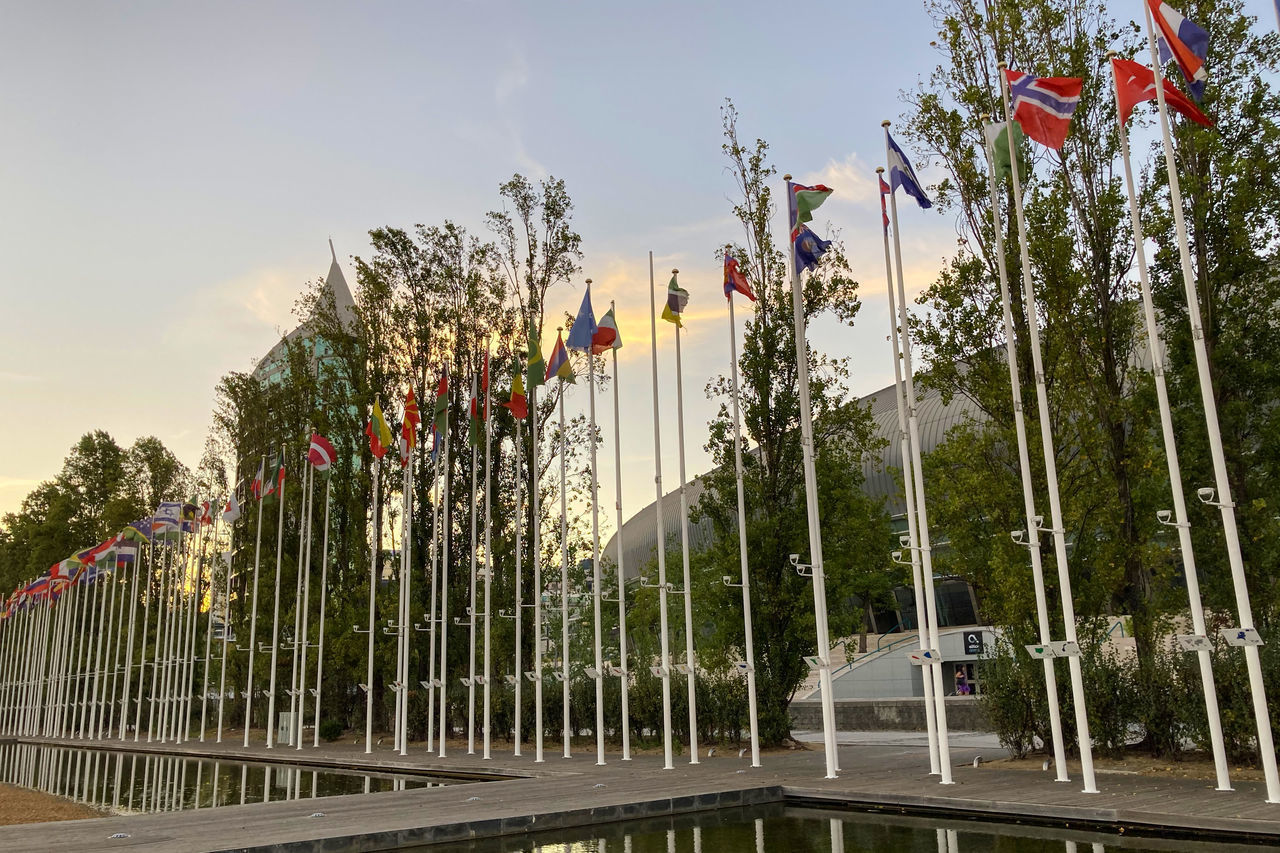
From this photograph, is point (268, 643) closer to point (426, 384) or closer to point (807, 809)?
point (426, 384)

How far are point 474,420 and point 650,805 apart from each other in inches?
687

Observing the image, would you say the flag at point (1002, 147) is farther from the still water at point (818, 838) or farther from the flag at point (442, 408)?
the flag at point (442, 408)

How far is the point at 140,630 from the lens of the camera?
60.6 meters

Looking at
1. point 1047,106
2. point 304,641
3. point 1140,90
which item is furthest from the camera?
point 304,641

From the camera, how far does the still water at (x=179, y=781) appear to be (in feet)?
69.7

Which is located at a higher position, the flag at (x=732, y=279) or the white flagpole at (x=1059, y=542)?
the flag at (x=732, y=279)

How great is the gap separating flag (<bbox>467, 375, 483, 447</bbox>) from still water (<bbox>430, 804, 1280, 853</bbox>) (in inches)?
658

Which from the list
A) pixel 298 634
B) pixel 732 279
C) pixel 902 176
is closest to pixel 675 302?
pixel 732 279

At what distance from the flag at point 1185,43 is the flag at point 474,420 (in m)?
20.6

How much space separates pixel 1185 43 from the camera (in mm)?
13750

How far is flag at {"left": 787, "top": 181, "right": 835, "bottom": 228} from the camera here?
1894 centimetres

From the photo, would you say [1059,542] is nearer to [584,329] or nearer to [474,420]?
[584,329]

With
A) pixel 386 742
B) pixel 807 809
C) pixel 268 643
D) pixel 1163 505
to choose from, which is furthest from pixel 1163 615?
pixel 268 643

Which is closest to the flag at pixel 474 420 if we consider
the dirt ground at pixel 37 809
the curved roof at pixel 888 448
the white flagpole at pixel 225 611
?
the curved roof at pixel 888 448
